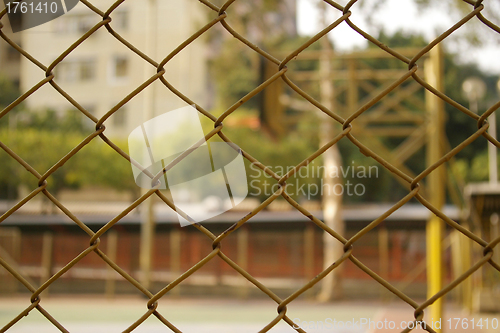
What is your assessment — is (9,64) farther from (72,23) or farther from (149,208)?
(72,23)

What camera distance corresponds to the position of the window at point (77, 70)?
9633mm

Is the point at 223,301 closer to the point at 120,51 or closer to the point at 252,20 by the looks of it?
the point at 120,51

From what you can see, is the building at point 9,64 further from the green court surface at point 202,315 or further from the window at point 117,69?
the green court surface at point 202,315

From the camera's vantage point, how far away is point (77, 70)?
10.4 m

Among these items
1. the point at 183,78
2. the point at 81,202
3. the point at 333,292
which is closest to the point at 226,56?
the point at 183,78

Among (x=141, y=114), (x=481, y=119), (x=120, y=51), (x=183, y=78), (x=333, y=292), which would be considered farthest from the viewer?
(x=183, y=78)

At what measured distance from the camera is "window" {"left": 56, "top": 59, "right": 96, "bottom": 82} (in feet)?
31.6

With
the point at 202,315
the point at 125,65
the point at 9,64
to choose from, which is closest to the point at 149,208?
the point at 202,315

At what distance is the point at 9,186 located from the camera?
51.6ft

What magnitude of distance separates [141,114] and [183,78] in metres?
8.44

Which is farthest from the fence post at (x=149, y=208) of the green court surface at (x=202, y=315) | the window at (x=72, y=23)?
the window at (x=72, y=23)

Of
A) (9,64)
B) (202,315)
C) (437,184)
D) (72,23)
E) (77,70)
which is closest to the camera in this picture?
(437,184)

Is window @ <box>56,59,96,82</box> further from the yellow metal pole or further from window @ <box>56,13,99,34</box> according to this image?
the yellow metal pole

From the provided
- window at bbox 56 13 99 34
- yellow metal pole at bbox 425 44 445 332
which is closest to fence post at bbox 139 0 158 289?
window at bbox 56 13 99 34
